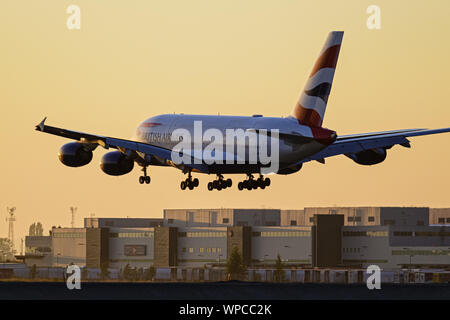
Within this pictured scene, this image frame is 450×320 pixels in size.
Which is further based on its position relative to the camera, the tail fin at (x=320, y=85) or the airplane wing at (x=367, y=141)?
the tail fin at (x=320, y=85)

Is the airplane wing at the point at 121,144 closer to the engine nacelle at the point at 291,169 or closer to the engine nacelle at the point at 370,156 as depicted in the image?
the engine nacelle at the point at 291,169

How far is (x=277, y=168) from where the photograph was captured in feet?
380

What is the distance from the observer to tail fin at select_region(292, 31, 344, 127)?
380 ft

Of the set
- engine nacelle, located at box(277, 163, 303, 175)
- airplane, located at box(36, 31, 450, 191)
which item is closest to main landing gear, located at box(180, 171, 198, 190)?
airplane, located at box(36, 31, 450, 191)

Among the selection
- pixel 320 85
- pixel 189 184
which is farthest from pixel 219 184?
pixel 320 85

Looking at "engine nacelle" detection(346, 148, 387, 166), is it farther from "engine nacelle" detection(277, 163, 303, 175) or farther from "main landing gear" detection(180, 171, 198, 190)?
"main landing gear" detection(180, 171, 198, 190)

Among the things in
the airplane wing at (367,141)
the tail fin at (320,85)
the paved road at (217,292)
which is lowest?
the paved road at (217,292)

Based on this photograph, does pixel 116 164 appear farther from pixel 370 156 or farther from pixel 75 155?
pixel 370 156

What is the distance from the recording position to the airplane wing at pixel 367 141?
112375 mm

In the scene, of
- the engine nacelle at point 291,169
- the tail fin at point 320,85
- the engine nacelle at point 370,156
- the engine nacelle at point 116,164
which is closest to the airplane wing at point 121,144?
the engine nacelle at point 116,164

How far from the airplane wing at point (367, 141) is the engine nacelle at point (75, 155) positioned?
20.3 metres

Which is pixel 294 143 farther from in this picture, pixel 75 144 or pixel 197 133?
pixel 75 144
